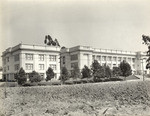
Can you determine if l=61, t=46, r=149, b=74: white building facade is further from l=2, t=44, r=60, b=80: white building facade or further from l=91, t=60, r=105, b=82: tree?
l=91, t=60, r=105, b=82: tree

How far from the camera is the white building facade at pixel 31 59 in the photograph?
50.5 meters

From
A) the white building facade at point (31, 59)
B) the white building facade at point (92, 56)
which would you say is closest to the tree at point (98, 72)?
the white building facade at point (92, 56)

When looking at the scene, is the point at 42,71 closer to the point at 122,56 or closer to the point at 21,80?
the point at 21,80

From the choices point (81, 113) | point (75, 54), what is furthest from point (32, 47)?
point (81, 113)

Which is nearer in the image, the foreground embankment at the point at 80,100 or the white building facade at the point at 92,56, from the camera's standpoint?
the foreground embankment at the point at 80,100

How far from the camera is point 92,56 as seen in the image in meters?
63.8

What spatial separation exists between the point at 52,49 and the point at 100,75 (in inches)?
689

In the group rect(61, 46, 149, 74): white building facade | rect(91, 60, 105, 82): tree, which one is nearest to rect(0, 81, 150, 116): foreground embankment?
rect(91, 60, 105, 82): tree

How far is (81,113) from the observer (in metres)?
20.4

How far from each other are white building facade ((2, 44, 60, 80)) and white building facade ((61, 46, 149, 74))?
596 cm

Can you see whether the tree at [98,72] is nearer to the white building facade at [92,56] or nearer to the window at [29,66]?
the white building facade at [92,56]

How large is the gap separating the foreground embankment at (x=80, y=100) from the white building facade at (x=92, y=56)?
29.2 m

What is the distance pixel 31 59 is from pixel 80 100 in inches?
1174

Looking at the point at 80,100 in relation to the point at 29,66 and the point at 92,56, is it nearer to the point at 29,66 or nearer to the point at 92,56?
the point at 29,66
